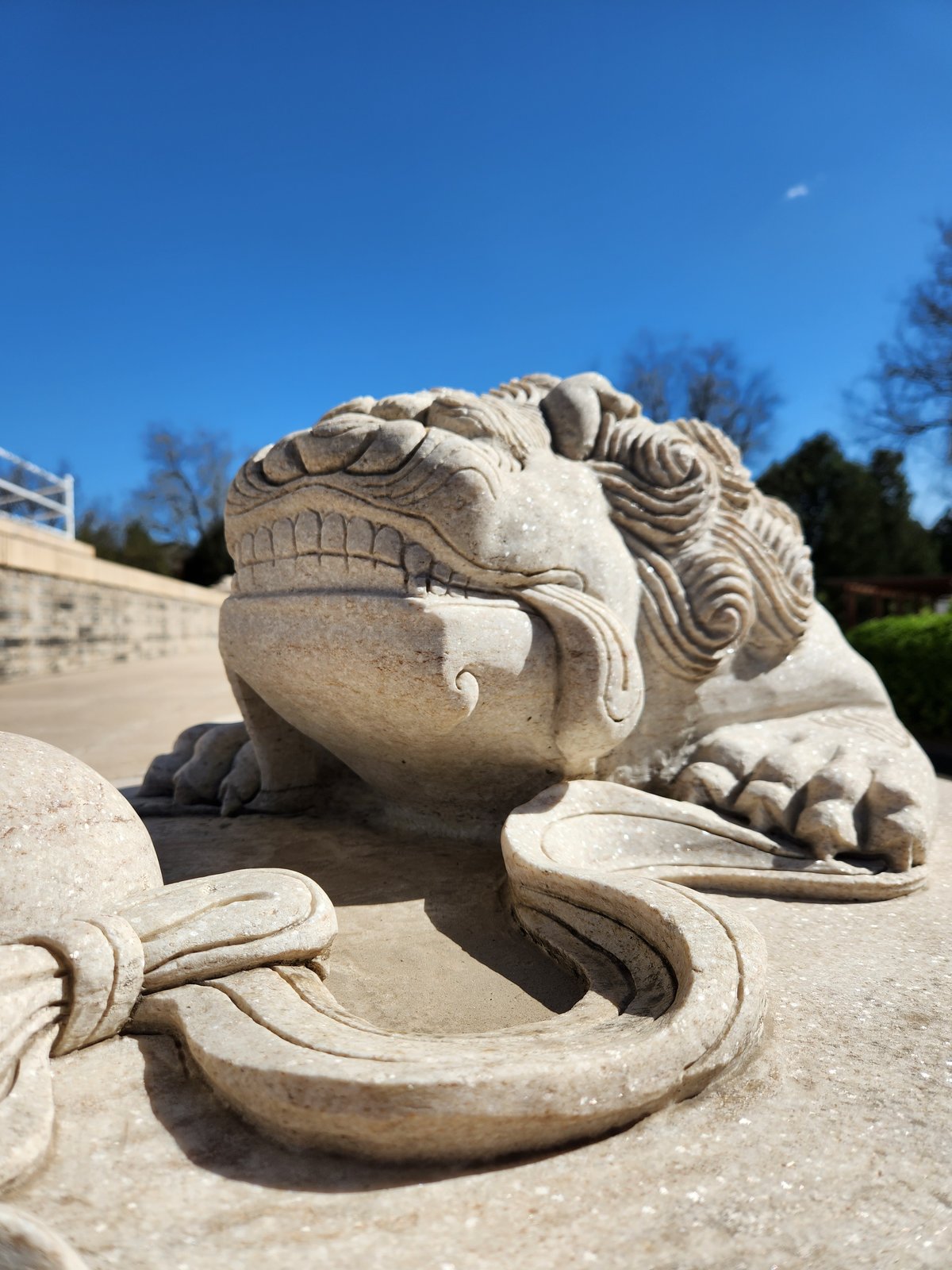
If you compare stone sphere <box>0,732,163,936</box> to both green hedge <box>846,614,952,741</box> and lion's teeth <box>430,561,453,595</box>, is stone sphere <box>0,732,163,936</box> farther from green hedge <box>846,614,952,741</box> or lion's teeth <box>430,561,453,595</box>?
green hedge <box>846,614,952,741</box>

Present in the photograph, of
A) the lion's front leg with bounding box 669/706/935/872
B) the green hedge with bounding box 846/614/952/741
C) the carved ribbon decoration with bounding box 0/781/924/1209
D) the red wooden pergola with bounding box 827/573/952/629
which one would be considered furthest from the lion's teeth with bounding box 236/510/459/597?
the red wooden pergola with bounding box 827/573/952/629

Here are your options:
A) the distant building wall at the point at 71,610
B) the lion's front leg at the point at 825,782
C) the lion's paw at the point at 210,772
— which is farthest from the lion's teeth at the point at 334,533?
the distant building wall at the point at 71,610

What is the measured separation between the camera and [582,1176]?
3.69 ft

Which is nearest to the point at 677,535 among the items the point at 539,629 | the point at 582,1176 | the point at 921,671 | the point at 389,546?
the point at 539,629

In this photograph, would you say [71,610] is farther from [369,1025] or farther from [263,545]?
[369,1025]

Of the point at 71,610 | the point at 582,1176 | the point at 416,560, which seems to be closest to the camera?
the point at 582,1176

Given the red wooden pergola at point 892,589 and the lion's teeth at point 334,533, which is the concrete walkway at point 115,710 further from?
the red wooden pergola at point 892,589

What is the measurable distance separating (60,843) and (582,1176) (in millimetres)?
1076

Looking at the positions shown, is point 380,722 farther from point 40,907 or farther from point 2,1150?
point 2,1150

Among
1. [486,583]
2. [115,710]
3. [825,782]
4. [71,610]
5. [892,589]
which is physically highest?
[892,589]

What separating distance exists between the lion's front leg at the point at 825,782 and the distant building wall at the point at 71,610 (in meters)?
8.07

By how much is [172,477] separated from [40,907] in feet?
101

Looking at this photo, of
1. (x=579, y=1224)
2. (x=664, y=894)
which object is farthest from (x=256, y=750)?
(x=579, y=1224)

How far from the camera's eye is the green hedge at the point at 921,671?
26.1ft
